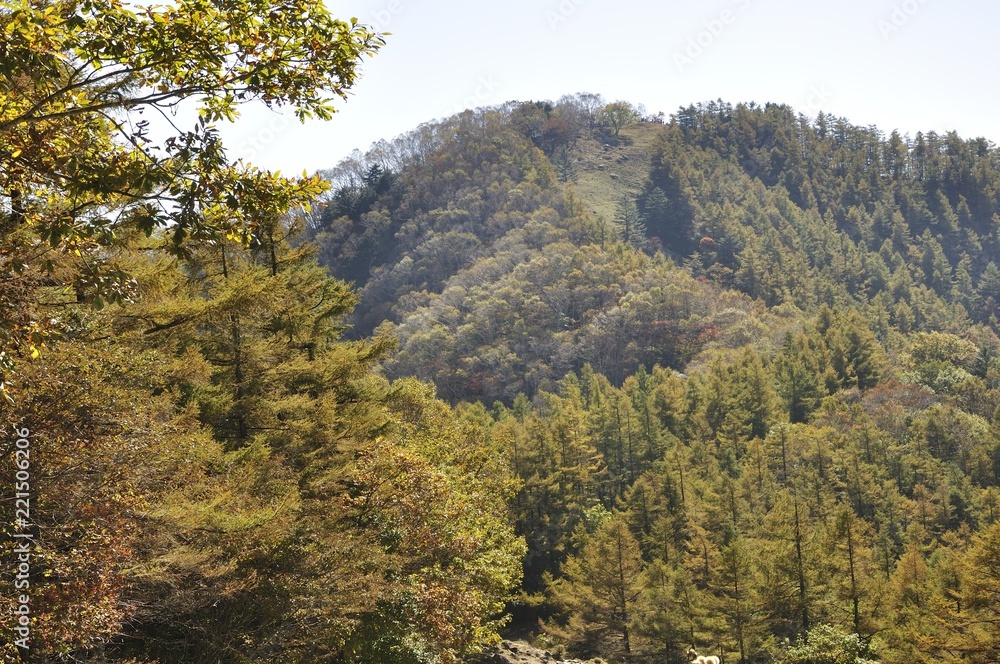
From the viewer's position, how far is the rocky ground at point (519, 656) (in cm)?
2570

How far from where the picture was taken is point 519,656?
1163 inches

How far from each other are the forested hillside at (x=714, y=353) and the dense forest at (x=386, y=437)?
0.31m

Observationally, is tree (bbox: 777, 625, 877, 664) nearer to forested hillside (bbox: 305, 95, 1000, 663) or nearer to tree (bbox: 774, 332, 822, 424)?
forested hillside (bbox: 305, 95, 1000, 663)

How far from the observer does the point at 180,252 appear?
3969 mm

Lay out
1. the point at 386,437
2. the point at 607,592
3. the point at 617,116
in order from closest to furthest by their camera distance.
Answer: the point at 386,437 < the point at 607,592 < the point at 617,116

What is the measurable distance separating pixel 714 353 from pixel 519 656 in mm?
45068

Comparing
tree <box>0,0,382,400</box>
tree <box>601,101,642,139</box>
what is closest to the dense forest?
tree <box>0,0,382,400</box>

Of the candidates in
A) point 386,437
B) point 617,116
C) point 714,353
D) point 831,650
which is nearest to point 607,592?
point 831,650

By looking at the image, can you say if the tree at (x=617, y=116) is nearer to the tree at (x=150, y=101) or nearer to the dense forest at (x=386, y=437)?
the dense forest at (x=386, y=437)

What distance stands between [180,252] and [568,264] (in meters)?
92.0

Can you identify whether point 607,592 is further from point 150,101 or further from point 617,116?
point 617,116

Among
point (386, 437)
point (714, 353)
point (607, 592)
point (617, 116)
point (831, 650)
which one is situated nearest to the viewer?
point (386, 437)

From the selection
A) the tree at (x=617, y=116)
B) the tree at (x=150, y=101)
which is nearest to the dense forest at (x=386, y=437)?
the tree at (x=150, y=101)

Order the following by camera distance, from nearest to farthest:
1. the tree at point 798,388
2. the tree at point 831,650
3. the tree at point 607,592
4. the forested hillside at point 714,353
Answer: the tree at point 831,650
the forested hillside at point 714,353
the tree at point 607,592
the tree at point 798,388
